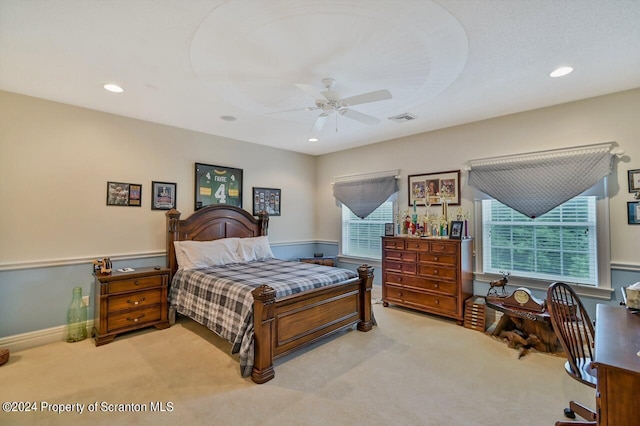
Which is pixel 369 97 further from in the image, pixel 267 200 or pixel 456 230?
pixel 267 200

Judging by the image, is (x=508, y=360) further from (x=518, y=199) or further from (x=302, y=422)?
(x=302, y=422)

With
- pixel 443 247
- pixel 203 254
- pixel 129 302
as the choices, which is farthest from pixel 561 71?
pixel 129 302

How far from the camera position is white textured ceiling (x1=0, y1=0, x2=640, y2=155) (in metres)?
1.92

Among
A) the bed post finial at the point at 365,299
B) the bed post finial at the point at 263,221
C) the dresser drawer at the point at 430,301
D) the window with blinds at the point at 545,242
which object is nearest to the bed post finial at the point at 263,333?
the bed post finial at the point at 365,299

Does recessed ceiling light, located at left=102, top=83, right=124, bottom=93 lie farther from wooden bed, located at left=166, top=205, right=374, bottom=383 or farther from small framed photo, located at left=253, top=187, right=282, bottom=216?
small framed photo, located at left=253, top=187, right=282, bottom=216

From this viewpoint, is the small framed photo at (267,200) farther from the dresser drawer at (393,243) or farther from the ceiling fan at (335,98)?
the ceiling fan at (335,98)

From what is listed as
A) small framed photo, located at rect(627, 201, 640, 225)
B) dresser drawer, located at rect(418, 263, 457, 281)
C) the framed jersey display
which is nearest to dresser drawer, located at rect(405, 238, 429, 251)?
dresser drawer, located at rect(418, 263, 457, 281)

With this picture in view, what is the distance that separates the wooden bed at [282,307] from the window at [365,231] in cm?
176

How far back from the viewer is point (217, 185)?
4.80 m

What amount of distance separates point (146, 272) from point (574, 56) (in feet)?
15.8

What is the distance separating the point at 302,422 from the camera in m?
2.04

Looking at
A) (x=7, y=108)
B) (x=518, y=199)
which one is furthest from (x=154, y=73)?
(x=518, y=199)

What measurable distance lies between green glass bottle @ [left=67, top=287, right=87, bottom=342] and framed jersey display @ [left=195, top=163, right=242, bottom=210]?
1801mm

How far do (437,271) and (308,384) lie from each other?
237 cm
